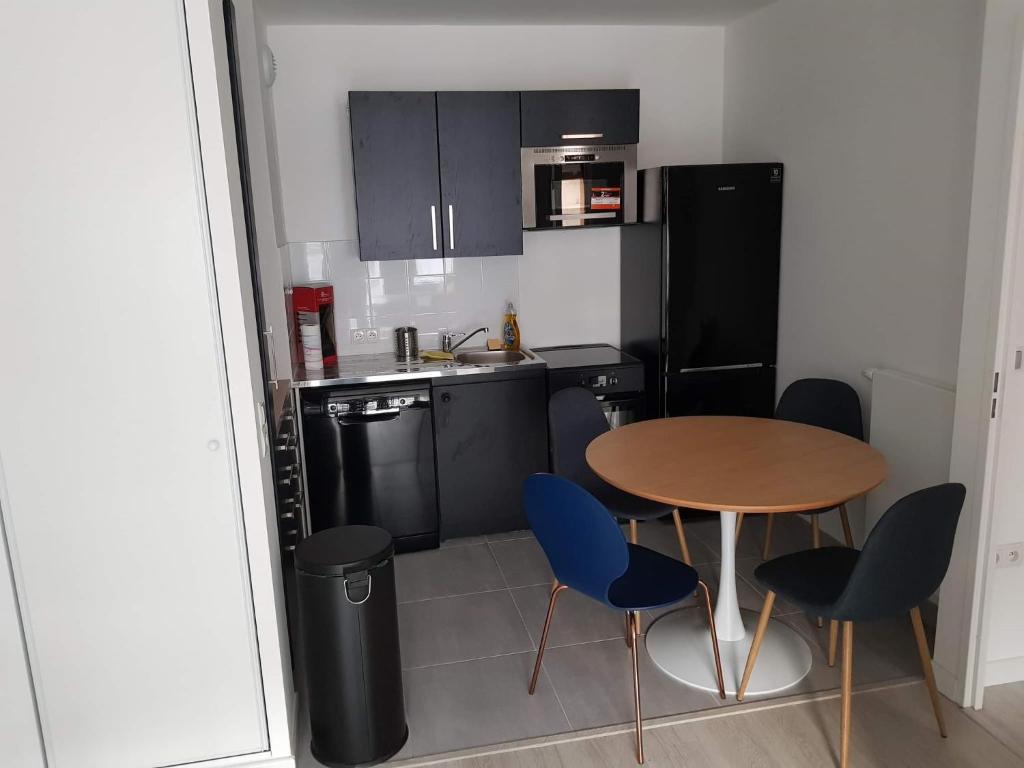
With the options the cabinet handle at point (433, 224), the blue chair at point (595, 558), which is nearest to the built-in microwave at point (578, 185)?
the cabinet handle at point (433, 224)

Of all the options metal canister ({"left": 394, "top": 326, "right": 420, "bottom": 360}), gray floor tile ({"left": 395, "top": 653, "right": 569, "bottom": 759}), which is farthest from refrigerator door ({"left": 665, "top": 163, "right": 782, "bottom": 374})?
gray floor tile ({"left": 395, "top": 653, "right": 569, "bottom": 759})

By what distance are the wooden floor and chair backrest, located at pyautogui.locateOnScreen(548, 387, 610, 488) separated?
1064 mm

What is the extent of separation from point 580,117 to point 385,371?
5.24 feet

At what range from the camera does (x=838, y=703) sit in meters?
2.79

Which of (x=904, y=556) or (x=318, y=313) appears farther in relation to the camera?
(x=318, y=313)

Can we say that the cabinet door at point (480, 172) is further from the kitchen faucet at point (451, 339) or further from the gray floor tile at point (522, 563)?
the gray floor tile at point (522, 563)

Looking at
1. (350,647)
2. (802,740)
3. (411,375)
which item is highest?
Answer: (411,375)

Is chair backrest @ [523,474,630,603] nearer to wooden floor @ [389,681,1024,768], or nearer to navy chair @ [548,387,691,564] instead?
wooden floor @ [389,681,1024,768]

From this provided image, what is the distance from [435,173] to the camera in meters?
4.09

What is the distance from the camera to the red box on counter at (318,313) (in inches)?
164

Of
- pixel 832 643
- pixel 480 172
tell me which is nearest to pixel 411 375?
pixel 480 172

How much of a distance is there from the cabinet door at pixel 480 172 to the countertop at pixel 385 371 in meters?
0.57

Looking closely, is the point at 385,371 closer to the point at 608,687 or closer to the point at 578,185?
the point at 578,185

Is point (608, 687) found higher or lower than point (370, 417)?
lower
